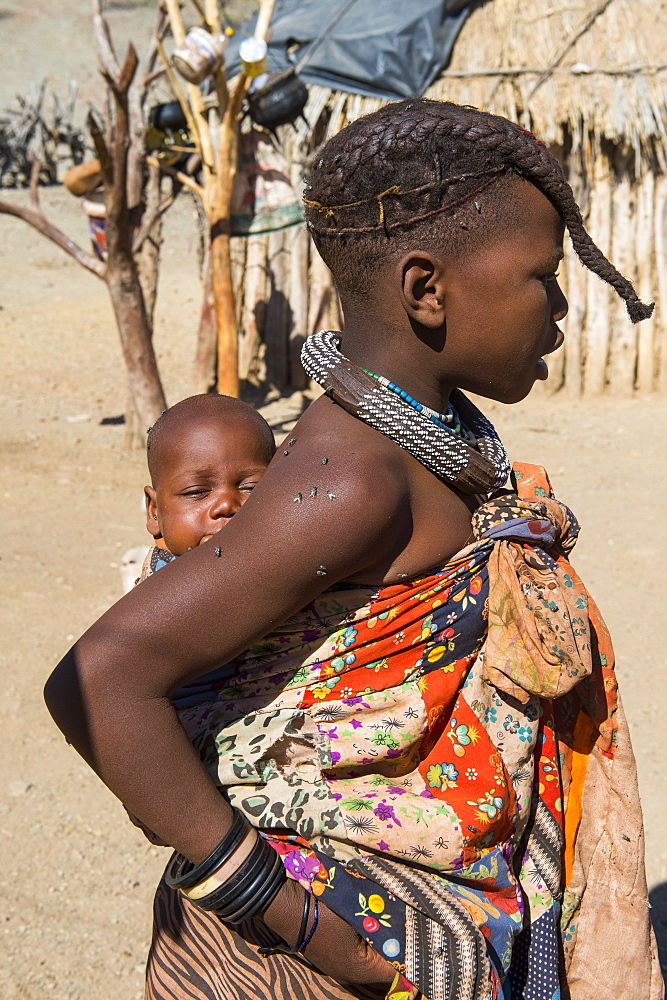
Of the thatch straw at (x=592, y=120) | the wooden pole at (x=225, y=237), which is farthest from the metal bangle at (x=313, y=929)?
the thatch straw at (x=592, y=120)

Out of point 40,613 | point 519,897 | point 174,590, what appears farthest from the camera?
point 40,613

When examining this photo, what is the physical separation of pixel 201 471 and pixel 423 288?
0.60 metres

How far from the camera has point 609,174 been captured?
28.8 ft

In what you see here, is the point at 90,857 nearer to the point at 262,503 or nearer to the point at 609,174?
the point at 262,503

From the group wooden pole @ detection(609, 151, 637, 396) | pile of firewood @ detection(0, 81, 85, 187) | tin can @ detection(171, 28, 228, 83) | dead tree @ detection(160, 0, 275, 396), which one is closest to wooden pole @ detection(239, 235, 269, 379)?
dead tree @ detection(160, 0, 275, 396)

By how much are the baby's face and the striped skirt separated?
59 centimetres

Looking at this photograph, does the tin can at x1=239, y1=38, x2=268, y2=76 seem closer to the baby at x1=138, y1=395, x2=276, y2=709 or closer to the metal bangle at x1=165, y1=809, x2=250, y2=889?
the baby at x1=138, y1=395, x2=276, y2=709

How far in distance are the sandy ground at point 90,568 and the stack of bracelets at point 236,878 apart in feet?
6.06

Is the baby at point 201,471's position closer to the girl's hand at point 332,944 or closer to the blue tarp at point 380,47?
the girl's hand at point 332,944

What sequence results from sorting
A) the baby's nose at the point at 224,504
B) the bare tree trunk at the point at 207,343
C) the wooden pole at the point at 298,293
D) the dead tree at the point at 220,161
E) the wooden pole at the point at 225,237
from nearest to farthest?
the baby's nose at the point at 224,504 < the dead tree at the point at 220,161 < the wooden pole at the point at 225,237 < the bare tree trunk at the point at 207,343 < the wooden pole at the point at 298,293

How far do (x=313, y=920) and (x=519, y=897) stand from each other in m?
0.33

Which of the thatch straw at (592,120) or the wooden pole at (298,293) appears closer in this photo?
the thatch straw at (592,120)

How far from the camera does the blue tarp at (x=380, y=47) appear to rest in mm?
8195

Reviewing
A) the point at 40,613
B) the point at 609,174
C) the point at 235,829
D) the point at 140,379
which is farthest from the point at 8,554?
the point at 609,174
